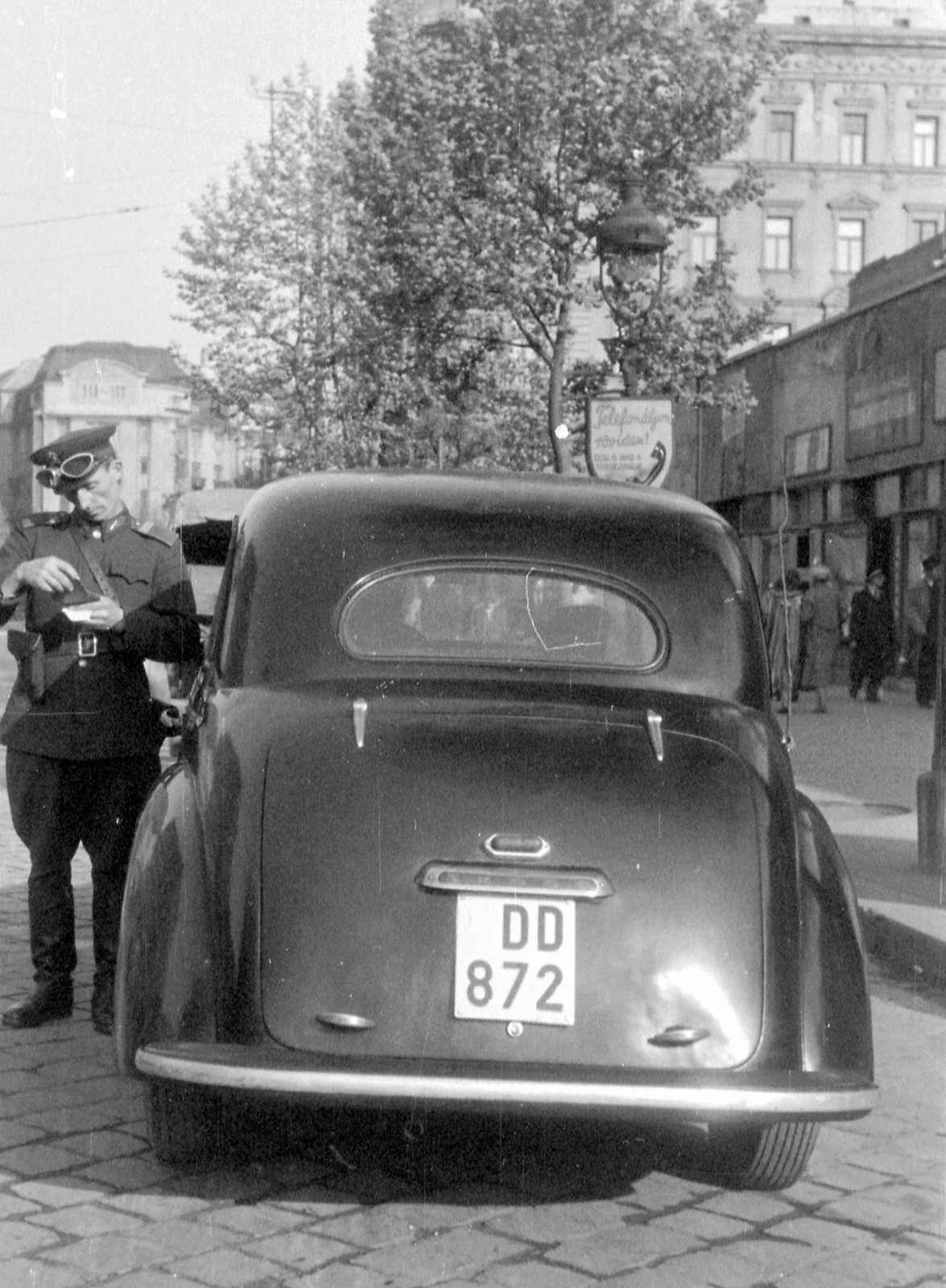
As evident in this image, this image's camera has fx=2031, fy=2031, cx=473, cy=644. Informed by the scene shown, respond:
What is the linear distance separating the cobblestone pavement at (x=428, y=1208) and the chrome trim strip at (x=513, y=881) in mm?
715

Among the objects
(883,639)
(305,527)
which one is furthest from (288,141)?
(305,527)

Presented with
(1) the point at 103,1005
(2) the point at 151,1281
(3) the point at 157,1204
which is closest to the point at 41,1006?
(1) the point at 103,1005

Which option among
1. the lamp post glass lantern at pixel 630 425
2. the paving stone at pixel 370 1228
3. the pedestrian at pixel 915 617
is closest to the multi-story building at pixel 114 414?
the pedestrian at pixel 915 617

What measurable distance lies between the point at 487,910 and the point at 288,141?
39.7m

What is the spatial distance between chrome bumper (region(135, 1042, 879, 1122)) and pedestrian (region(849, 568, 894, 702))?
21559 mm

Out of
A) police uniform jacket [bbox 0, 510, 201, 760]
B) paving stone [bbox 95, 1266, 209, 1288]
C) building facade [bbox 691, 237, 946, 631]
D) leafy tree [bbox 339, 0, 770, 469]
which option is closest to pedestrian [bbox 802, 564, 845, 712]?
building facade [bbox 691, 237, 946, 631]

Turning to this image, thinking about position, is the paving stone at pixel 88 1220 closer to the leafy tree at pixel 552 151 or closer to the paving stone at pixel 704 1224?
the paving stone at pixel 704 1224

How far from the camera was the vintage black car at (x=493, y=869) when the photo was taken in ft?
13.4

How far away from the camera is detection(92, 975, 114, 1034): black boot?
6.07 meters

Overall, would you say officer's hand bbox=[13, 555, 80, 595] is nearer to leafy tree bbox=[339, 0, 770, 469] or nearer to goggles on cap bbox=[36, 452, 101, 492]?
goggles on cap bbox=[36, 452, 101, 492]

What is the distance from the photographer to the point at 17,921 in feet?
26.6

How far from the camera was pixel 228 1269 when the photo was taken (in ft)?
12.9

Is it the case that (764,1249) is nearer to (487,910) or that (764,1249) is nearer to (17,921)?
(487,910)

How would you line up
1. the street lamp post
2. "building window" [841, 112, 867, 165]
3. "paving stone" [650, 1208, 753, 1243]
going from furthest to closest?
"building window" [841, 112, 867, 165] → the street lamp post → "paving stone" [650, 1208, 753, 1243]
